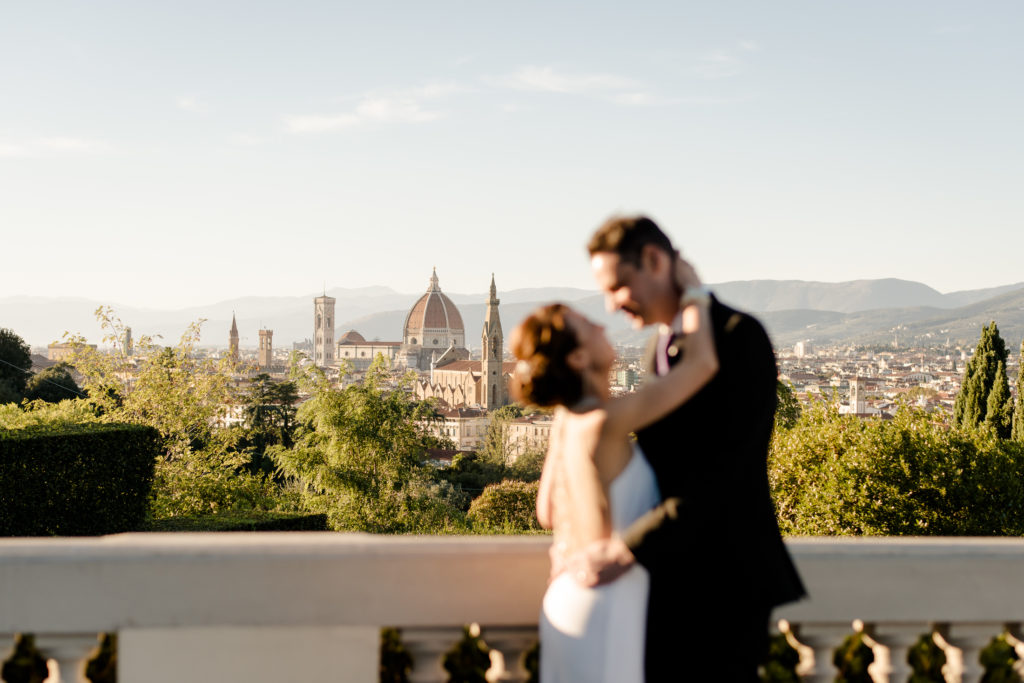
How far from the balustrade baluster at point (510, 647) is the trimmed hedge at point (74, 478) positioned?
1254 cm

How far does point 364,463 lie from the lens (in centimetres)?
2556

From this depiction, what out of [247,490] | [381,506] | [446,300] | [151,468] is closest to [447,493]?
[381,506]

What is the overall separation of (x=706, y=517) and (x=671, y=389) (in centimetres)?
34

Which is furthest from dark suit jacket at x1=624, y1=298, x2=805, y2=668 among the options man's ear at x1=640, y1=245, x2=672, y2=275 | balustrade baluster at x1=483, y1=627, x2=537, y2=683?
balustrade baluster at x1=483, y1=627, x2=537, y2=683

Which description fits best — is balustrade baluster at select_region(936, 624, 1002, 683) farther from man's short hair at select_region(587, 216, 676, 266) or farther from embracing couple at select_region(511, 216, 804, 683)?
man's short hair at select_region(587, 216, 676, 266)

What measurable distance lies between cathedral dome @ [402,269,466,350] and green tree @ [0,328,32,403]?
463 ft

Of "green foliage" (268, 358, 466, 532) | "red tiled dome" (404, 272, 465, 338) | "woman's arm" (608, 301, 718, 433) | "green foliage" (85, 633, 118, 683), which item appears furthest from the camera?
"red tiled dome" (404, 272, 465, 338)

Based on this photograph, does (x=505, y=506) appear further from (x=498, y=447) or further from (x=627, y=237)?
(x=627, y=237)

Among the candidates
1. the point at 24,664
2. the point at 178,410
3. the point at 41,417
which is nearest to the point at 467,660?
the point at 24,664

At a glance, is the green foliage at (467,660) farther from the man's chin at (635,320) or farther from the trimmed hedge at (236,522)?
the trimmed hedge at (236,522)

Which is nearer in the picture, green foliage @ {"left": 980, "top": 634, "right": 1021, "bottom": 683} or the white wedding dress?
the white wedding dress

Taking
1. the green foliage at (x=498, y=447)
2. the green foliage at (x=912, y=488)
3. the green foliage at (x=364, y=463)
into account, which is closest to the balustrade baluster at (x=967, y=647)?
the green foliage at (x=912, y=488)

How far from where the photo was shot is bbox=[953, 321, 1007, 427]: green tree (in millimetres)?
25422

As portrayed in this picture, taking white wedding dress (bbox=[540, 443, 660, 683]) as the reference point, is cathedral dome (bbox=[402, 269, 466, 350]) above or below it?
above
